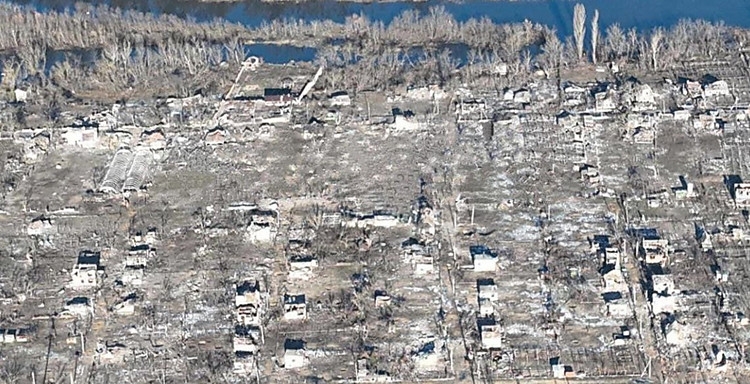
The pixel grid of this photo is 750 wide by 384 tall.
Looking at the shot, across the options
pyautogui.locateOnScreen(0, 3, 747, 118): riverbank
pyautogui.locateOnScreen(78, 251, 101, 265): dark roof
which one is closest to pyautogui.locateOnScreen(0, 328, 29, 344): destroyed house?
pyautogui.locateOnScreen(78, 251, 101, 265): dark roof

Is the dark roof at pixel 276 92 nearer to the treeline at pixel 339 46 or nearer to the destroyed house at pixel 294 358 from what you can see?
the treeline at pixel 339 46

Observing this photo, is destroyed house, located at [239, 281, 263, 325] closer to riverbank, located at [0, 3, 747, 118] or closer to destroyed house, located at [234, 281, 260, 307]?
destroyed house, located at [234, 281, 260, 307]

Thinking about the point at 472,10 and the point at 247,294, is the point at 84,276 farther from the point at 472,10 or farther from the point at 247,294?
the point at 472,10

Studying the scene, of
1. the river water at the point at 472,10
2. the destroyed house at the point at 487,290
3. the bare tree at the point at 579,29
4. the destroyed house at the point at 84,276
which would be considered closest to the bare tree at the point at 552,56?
the bare tree at the point at 579,29

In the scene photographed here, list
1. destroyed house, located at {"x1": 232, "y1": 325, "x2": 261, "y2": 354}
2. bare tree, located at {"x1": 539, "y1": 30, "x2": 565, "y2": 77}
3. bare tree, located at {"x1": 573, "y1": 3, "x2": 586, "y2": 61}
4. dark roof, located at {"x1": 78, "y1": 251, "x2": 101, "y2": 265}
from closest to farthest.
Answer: destroyed house, located at {"x1": 232, "y1": 325, "x2": 261, "y2": 354}
dark roof, located at {"x1": 78, "y1": 251, "x2": 101, "y2": 265}
bare tree, located at {"x1": 539, "y1": 30, "x2": 565, "y2": 77}
bare tree, located at {"x1": 573, "y1": 3, "x2": 586, "y2": 61}

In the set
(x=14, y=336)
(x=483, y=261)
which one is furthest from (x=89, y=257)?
(x=483, y=261)

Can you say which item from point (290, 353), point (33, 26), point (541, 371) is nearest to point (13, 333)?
point (290, 353)

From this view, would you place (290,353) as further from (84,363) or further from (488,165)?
(488,165)
